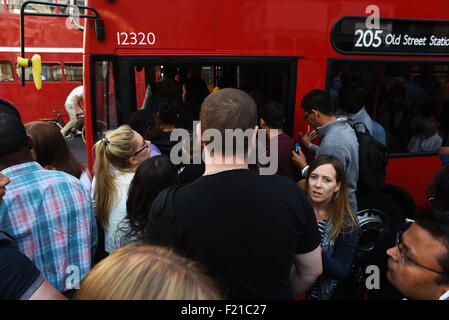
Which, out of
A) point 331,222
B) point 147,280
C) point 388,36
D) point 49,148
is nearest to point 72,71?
point 49,148

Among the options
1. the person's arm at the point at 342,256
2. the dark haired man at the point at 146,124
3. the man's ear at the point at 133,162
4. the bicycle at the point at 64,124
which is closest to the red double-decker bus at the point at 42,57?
the bicycle at the point at 64,124

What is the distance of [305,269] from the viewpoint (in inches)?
59.0

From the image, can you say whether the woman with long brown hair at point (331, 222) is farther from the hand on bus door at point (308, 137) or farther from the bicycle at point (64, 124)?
the bicycle at point (64, 124)

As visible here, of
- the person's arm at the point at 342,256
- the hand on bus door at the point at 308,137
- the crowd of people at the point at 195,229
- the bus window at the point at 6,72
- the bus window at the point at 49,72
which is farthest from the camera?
the bus window at the point at 49,72

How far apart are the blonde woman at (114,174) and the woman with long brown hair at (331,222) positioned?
1.29 meters

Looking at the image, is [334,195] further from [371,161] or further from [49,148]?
[49,148]

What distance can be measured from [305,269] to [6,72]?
1140 cm

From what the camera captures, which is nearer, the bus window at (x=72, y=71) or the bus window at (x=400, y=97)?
the bus window at (x=400, y=97)

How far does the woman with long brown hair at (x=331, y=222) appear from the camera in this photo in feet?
6.62

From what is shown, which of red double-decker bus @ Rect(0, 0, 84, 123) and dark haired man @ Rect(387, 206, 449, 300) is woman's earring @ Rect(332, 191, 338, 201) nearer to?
dark haired man @ Rect(387, 206, 449, 300)

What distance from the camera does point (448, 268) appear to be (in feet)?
3.98

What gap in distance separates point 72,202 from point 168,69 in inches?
118

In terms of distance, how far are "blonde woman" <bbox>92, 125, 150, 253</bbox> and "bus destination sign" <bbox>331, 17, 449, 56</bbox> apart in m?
2.21
